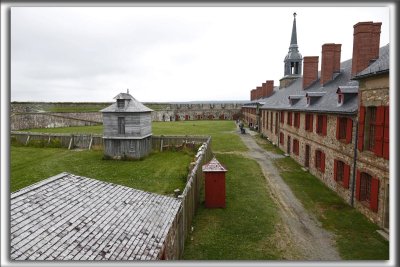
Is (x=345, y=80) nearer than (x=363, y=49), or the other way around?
(x=363, y=49)

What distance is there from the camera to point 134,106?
23406 millimetres

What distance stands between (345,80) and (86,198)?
18.3 meters

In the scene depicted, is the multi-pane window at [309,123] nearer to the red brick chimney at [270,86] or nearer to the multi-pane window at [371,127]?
the multi-pane window at [371,127]

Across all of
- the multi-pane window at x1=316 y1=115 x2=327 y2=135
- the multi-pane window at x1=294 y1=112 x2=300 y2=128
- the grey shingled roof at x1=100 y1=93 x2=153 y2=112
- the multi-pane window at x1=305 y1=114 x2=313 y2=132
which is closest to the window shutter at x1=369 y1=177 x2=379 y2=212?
the multi-pane window at x1=316 y1=115 x2=327 y2=135

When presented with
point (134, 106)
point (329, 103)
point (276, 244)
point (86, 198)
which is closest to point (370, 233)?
point (276, 244)

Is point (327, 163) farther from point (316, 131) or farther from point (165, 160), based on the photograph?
point (165, 160)

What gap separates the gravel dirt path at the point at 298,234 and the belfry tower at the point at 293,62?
27.5 metres

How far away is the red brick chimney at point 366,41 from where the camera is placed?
1523 centimetres

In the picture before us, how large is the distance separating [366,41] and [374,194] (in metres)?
8.57

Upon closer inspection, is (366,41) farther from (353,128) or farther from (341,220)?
(341,220)

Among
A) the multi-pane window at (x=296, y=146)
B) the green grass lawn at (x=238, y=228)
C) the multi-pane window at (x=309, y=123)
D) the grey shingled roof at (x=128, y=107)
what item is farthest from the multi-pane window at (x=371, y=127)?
the grey shingled roof at (x=128, y=107)

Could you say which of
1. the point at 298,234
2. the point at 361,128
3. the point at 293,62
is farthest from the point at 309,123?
the point at 293,62

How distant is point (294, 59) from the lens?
39.2m

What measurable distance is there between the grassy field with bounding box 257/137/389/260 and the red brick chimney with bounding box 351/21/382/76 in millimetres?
7131
